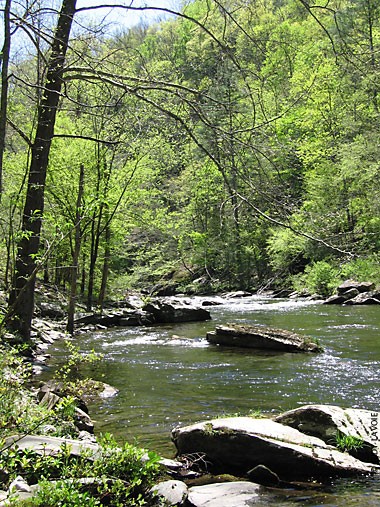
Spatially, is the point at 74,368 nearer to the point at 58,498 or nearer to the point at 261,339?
the point at 261,339

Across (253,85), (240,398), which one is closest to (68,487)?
(253,85)

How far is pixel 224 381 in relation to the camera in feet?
29.2

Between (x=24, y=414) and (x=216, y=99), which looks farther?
(x=24, y=414)

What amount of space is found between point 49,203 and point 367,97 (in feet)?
55.2

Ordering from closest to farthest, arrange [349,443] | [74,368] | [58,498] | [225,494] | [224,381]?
[58,498]
[225,494]
[349,443]
[224,381]
[74,368]

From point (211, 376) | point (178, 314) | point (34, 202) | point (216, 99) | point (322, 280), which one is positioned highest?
point (216, 99)

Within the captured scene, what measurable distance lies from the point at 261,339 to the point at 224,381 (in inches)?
131

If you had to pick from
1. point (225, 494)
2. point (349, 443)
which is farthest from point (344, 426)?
point (225, 494)

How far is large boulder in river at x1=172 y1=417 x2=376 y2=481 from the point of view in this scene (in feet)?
15.4

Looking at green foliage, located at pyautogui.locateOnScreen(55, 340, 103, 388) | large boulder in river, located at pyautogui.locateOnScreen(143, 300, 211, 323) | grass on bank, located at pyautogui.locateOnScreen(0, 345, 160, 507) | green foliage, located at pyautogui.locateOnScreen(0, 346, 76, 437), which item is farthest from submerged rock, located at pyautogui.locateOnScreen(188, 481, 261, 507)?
large boulder in river, located at pyautogui.locateOnScreen(143, 300, 211, 323)

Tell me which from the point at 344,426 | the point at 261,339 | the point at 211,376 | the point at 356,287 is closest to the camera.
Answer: the point at 344,426

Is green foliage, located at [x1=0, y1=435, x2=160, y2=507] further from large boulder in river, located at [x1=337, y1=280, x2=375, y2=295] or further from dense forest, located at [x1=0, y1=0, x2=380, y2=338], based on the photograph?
large boulder in river, located at [x1=337, y1=280, x2=375, y2=295]

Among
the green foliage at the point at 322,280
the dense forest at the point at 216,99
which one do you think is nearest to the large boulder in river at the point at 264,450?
the dense forest at the point at 216,99

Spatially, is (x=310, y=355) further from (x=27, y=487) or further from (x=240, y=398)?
(x=27, y=487)
